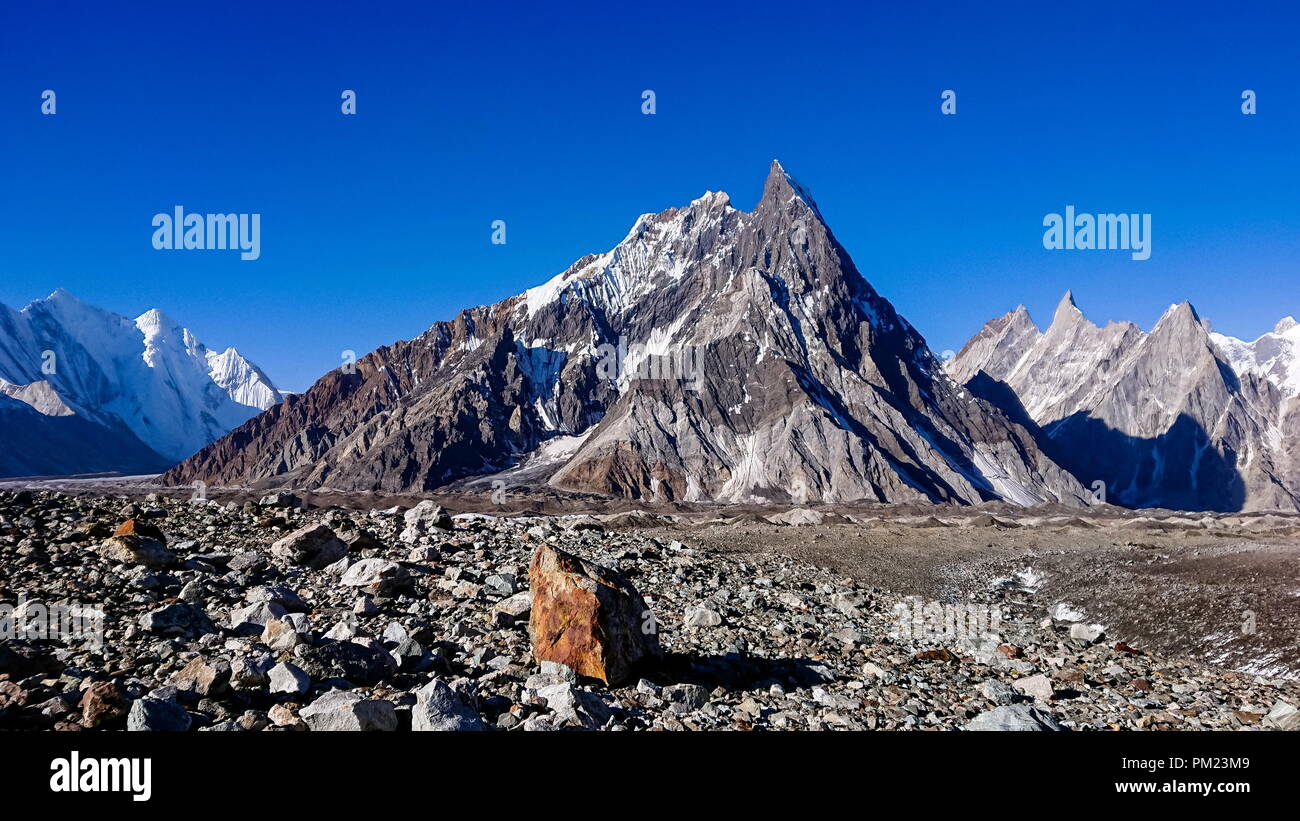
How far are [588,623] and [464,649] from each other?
2.19 m

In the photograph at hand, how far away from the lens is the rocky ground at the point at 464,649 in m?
8.73

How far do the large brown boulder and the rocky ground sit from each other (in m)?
0.11

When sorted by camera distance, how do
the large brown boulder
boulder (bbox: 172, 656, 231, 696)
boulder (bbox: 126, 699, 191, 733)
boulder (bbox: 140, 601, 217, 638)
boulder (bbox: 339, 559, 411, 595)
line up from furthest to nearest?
boulder (bbox: 339, 559, 411, 595) < boulder (bbox: 140, 601, 217, 638) < the large brown boulder < boulder (bbox: 172, 656, 231, 696) < boulder (bbox: 126, 699, 191, 733)

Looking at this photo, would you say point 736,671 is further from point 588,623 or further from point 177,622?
point 177,622

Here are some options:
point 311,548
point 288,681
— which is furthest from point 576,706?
point 311,548

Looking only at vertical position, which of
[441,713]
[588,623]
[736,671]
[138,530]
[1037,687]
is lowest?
[1037,687]

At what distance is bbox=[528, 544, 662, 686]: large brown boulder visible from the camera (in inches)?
422

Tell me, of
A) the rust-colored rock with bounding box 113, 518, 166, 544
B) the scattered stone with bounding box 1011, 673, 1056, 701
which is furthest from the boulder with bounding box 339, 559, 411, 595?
the scattered stone with bounding box 1011, 673, 1056, 701

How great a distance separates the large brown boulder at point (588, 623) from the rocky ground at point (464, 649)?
0.11 m

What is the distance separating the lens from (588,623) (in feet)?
35.6

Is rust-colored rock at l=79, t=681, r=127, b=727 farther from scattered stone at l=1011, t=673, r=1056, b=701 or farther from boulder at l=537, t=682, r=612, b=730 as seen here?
scattered stone at l=1011, t=673, r=1056, b=701
